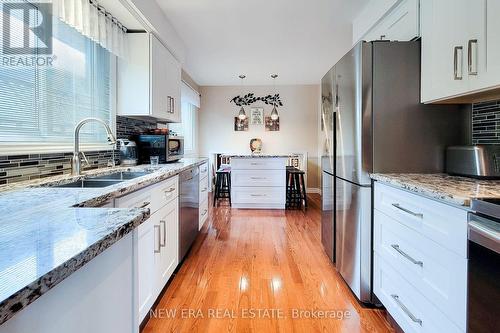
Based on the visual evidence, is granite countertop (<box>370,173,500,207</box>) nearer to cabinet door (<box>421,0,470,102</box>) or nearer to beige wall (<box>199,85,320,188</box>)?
cabinet door (<box>421,0,470,102</box>)

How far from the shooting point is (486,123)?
1659 mm

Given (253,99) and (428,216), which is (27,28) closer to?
(428,216)

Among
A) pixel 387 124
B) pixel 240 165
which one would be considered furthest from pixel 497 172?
pixel 240 165

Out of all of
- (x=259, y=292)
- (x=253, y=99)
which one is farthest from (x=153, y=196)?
(x=253, y=99)

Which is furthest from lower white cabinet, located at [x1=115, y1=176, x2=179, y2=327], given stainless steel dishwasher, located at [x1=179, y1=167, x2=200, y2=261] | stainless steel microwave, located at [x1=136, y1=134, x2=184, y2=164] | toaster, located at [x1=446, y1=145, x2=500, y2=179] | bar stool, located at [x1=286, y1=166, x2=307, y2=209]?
bar stool, located at [x1=286, y1=166, x2=307, y2=209]

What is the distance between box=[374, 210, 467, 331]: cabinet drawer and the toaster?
0.49m

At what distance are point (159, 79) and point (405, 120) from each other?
2251 mm

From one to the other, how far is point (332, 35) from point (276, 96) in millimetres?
2878

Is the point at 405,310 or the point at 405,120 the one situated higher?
the point at 405,120

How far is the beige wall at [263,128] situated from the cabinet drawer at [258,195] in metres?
1.82

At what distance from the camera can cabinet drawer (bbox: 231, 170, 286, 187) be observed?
15.1 feet

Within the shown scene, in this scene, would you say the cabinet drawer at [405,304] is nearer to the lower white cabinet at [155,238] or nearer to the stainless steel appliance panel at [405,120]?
the stainless steel appliance panel at [405,120]

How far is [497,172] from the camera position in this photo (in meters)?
1.41

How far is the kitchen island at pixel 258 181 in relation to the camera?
181 inches
